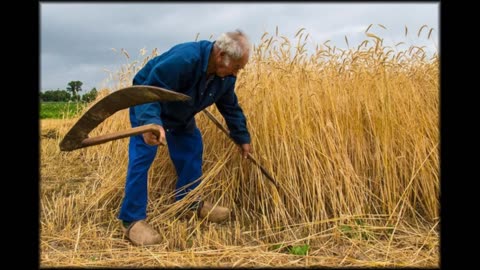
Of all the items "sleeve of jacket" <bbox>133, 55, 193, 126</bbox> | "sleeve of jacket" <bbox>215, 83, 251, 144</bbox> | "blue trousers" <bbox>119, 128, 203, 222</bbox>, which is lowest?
"blue trousers" <bbox>119, 128, 203, 222</bbox>

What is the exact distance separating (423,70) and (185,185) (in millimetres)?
2258

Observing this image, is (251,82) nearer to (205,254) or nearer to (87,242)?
(205,254)

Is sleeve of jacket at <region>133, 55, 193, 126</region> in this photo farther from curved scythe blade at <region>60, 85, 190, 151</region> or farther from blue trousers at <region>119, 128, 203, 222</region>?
blue trousers at <region>119, 128, 203, 222</region>

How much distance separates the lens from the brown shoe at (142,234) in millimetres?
2551

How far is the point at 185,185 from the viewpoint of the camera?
3.01m

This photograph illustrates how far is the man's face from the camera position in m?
2.40

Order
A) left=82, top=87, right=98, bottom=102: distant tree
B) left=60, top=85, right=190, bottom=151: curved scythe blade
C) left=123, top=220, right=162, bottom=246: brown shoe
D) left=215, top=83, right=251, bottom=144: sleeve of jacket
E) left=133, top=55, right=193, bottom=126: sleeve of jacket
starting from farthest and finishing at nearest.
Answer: left=82, top=87, right=98, bottom=102: distant tree
left=215, top=83, right=251, bottom=144: sleeve of jacket
left=123, top=220, right=162, bottom=246: brown shoe
left=133, top=55, right=193, bottom=126: sleeve of jacket
left=60, top=85, right=190, bottom=151: curved scythe blade

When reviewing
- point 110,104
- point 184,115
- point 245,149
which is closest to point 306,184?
point 245,149

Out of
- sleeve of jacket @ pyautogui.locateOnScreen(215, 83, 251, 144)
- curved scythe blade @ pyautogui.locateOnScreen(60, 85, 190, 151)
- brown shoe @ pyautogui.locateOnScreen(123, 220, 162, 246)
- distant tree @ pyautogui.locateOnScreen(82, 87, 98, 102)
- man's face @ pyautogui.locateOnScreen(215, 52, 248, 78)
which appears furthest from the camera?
distant tree @ pyautogui.locateOnScreen(82, 87, 98, 102)

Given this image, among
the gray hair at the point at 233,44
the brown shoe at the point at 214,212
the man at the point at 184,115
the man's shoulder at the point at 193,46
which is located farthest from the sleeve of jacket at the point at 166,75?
the brown shoe at the point at 214,212

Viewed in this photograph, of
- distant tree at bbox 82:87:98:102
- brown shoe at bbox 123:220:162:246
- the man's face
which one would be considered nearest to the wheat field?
brown shoe at bbox 123:220:162:246

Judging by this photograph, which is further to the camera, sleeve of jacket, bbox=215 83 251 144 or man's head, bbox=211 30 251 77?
sleeve of jacket, bbox=215 83 251 144

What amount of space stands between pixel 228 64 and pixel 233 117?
1.72 ft

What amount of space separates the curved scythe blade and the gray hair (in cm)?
43
